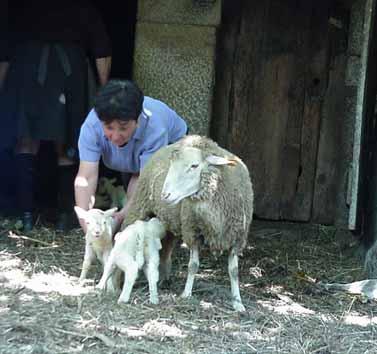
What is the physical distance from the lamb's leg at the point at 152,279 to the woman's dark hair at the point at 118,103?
0.84 m

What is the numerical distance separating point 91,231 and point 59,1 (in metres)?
2.37

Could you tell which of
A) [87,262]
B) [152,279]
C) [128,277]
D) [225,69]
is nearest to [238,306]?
[152,279]

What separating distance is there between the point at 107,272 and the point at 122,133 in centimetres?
81

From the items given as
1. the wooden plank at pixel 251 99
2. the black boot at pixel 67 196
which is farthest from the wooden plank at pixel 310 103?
the black boot at pixel 67 196

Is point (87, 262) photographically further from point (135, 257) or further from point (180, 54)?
point (180, 54)

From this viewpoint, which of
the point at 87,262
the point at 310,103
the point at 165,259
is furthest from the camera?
the point at 310,103

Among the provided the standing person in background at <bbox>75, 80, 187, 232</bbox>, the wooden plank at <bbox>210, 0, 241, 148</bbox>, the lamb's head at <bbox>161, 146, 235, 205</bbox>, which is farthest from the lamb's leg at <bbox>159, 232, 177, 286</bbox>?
the wooden plank at <bbox>210, 0, 241, 148</bbox>

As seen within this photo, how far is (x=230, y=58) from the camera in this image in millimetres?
7594

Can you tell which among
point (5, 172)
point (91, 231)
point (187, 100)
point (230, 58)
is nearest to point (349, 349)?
point (91, 231)

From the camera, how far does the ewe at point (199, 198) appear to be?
16.4 ft

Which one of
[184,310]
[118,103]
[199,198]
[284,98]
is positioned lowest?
[184,310]

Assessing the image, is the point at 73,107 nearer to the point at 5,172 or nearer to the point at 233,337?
the point at 5,172

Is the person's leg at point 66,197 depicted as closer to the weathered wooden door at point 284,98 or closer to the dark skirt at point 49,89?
the dark skirt at point 49,89

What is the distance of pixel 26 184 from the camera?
7066mm
